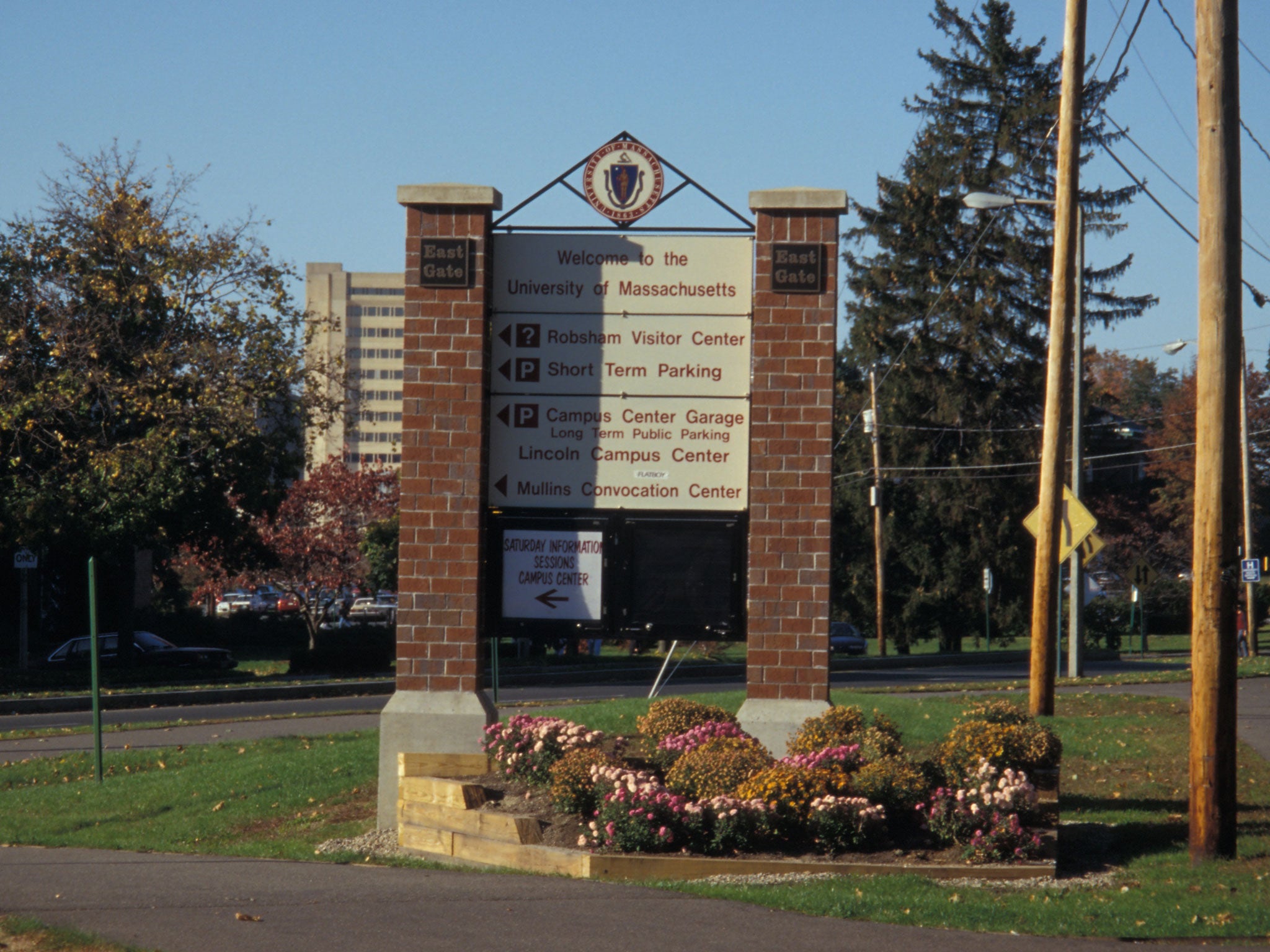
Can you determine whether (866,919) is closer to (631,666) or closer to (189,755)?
(189,755)

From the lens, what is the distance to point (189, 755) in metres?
16.0

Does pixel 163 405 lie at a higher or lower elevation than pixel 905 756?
higher

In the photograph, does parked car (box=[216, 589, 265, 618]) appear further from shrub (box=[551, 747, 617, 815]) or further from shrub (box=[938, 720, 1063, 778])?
shrub (box=[938, 720, 1063, 778])

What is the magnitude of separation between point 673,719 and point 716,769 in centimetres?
170

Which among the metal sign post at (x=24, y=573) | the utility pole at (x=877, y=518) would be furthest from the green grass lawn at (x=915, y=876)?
the utility pole at (x=877, y=518)

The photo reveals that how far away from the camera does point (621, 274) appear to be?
10391mm

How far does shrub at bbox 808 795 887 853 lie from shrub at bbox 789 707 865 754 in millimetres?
737

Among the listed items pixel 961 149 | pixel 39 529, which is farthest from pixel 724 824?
pixel 961 149

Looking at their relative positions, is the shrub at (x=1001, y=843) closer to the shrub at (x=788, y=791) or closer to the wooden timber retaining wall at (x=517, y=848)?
the wooden timber retaining wall at (x=517, y=848)

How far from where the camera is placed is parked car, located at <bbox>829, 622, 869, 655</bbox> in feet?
139

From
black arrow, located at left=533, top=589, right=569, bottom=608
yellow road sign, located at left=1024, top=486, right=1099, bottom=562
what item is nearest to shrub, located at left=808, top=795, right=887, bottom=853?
black arrow, located at left=533, top=589, right=569, bottom=608

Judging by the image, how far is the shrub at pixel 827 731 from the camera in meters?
9.35

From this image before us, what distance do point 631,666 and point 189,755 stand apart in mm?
18520

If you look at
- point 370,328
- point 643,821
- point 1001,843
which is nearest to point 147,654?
point 643,821
